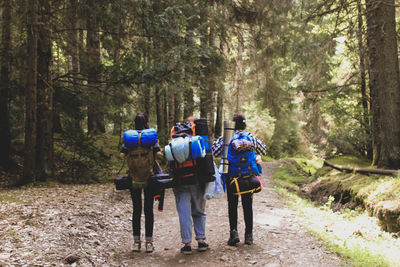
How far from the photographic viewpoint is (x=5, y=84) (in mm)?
9992

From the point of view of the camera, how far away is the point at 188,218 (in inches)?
195

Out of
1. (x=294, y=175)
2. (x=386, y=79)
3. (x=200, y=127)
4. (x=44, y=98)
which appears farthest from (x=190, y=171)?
(x=294, y=175)

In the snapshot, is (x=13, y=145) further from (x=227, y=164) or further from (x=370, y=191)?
(x=370, y=191)

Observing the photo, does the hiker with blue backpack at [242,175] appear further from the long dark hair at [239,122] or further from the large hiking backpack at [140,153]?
the large hiking backpack at [140,153]

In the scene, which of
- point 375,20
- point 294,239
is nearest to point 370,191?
point 294,239

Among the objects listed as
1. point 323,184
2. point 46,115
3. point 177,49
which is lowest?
point 323,184

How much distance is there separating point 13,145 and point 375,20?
42.9 feet

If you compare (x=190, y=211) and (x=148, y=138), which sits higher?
(x=148, y=138)

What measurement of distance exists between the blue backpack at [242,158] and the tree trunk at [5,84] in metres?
7.88

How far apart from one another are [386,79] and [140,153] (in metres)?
8.46

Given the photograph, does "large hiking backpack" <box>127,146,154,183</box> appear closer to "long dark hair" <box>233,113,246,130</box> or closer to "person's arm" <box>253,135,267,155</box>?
"long dark hair" <box>233,113,246,130</box>

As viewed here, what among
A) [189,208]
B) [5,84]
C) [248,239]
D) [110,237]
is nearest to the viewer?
[189,208]

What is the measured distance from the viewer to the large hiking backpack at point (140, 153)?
5.01m

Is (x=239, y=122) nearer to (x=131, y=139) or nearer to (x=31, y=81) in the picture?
(x=131, y=139)
